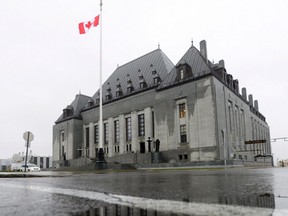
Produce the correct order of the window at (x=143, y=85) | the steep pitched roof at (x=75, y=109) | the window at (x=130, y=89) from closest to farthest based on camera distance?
1. the window at (x=143, y=85)
2. the window at (x=130, y=89)
3. the steep pitched roof at (x=75, y=109)

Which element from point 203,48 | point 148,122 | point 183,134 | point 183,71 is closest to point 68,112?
point 148,122

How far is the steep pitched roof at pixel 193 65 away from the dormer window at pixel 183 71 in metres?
0.36

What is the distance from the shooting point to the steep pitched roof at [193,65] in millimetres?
43406

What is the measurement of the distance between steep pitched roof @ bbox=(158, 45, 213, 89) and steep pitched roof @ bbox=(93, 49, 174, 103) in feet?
10.6

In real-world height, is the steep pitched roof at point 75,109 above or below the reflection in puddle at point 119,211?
above

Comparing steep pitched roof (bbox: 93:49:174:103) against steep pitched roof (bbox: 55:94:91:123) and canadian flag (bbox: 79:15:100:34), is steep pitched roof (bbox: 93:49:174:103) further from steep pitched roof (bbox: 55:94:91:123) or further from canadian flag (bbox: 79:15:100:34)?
canadian flag (bbox: 79:15:100:34)

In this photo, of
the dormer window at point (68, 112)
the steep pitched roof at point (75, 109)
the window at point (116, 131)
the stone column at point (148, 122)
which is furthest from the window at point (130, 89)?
the dormer window at point (68, 112)

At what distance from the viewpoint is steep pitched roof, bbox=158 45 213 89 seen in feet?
142

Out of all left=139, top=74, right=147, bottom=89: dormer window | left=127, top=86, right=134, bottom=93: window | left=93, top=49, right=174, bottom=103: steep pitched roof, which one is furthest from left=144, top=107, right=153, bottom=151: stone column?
left=127, top=86, right=134, bottom=93: window

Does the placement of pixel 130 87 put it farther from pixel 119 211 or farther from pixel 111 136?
pixel 119 211

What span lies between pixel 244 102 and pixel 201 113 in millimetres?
16947

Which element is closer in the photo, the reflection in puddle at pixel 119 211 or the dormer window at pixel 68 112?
the reflection in puddle at pixel 119 211

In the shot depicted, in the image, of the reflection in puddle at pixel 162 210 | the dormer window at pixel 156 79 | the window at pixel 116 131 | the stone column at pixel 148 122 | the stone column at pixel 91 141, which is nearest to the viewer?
the reflection in puddle at pixel 162 210

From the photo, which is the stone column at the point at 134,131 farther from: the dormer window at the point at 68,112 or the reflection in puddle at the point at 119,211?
the reflection in puddle at the point at 119,211
